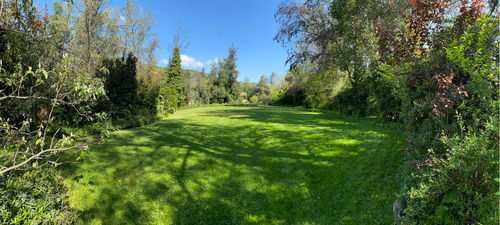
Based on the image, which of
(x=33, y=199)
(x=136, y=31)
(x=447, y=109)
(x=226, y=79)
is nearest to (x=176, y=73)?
(x=136, y=31)

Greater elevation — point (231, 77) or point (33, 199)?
point (231, 77)

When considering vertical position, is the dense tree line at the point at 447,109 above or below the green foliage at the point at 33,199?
above

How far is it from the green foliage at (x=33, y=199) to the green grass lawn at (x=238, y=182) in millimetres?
279

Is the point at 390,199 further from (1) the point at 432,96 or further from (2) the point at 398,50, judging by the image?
(2) the point at 398,50

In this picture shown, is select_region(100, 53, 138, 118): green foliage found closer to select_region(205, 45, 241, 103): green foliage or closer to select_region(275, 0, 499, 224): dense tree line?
select_region(275, 0, 499, 224): dense tree line

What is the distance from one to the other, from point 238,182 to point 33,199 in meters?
3.17

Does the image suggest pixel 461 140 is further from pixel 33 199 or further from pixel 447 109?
pixel 33 199

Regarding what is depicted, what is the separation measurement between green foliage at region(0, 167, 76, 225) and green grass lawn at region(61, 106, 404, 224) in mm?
279

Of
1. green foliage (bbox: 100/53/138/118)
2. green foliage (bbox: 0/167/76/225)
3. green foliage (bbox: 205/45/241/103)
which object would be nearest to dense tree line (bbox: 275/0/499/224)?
green foliage (bbox: 0/167/76/225)

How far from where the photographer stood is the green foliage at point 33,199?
2.81m

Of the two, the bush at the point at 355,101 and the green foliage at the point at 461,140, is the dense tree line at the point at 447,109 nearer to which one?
the green foliage at the point at 461,140

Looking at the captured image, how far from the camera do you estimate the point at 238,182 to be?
4645 mm

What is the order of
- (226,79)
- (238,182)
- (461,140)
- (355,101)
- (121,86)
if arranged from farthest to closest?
1. (226,79)
2. (355,101)
3. (121,86)
4. (238,182)
5. (461,140)

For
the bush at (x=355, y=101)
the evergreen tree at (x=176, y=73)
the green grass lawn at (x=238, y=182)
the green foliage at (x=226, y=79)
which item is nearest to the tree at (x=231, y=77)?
the green foliage at (x=226, y=79)
